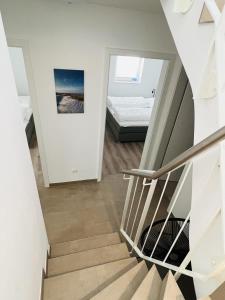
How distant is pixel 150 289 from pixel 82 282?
624 millimetres

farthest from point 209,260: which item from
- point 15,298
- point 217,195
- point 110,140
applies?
point 110,140

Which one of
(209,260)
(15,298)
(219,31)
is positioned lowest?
(15,298)

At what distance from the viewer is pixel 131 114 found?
5.05 metres

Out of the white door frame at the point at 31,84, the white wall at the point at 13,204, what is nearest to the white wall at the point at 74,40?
the white door frame at the point at 31,84

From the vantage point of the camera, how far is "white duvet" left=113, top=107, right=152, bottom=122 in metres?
4.92

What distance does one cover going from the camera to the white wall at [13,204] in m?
0.84

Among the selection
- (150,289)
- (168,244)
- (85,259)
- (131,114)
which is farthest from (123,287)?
(131,114)

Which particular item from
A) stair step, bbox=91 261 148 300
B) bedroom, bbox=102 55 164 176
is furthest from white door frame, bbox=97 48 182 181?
stair step, bbox=91 261 148 300

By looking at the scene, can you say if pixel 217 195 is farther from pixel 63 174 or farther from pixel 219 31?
pixel 63 174

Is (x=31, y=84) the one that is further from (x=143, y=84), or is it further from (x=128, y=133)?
(x=143, y=84)

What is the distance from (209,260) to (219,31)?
121cm

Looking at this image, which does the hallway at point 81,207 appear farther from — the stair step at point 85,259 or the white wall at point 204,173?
the white wall at point 204,173

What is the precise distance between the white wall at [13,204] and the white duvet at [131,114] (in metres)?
3.83

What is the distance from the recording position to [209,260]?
→ 98 cm
